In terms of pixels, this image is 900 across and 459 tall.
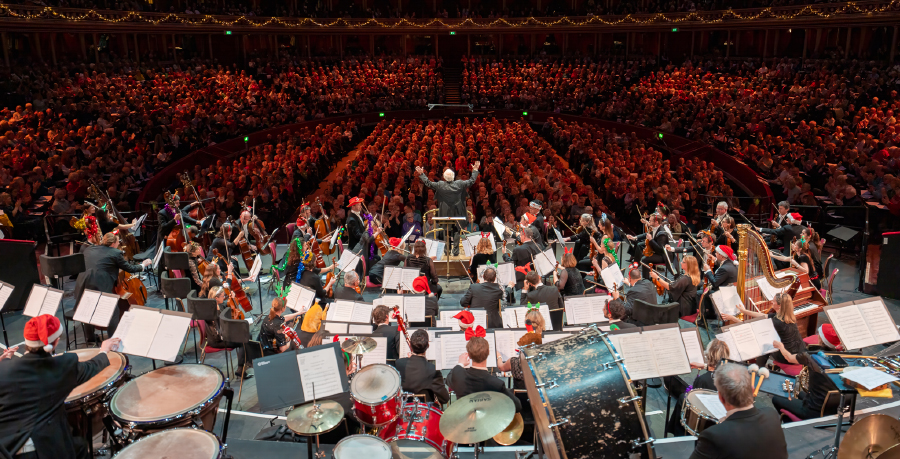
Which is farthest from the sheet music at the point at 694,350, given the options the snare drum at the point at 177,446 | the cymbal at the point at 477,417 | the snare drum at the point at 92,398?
the snare drum at the point at 92,398

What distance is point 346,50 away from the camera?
29.5 metres

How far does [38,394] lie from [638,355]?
4.39 metres

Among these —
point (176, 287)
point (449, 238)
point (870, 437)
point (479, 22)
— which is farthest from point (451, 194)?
point (479, 22)

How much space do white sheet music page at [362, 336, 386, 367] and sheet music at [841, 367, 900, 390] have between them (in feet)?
12.6

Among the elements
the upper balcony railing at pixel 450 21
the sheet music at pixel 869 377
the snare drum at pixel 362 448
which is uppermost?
the upper balcony railing at pixel 450 21

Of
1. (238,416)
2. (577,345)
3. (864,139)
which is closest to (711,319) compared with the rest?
(577,345)

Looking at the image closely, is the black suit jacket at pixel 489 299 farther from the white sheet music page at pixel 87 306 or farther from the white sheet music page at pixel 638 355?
the white sheet music page at pixel 87 306

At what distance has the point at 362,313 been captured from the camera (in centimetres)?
632

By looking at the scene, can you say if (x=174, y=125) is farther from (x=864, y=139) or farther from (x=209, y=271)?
(x=864, y=139)

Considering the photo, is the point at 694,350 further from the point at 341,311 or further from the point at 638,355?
the point at 341,311

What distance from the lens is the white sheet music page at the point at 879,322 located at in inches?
212

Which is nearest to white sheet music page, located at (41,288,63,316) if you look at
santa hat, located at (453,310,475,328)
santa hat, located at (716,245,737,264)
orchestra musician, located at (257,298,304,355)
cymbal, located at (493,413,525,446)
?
orchestra musician, located at (257,298,304,355)

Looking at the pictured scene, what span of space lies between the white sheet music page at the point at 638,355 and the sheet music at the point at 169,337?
12.0 feet

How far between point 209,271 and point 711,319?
6513 millimetres
